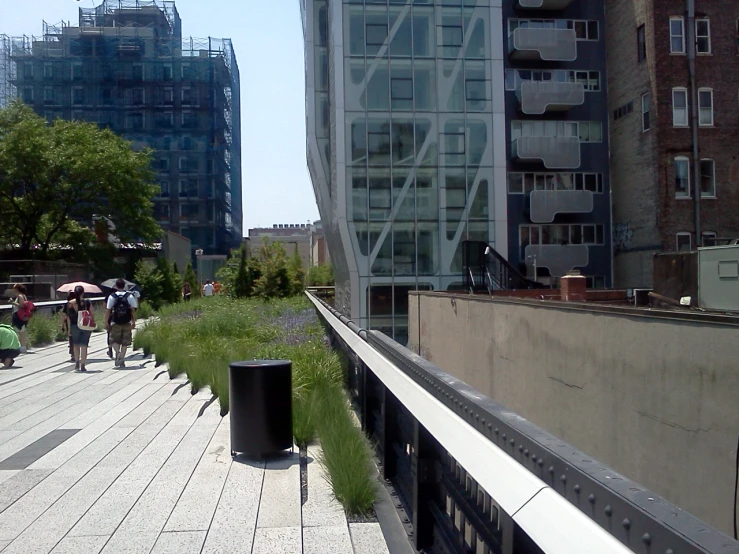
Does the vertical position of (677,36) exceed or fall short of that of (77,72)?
it falls short

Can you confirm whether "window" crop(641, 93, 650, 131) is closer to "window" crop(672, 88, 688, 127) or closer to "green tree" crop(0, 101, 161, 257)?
"window" crop(672, 88, 688, 127)

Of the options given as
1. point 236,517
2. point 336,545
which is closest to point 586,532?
point 336,545

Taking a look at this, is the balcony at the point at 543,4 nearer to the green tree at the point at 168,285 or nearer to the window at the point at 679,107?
the window at the point at 679,107

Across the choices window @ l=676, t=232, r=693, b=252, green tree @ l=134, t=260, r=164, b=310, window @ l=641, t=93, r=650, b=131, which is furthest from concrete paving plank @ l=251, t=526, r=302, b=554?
window @ l=641, t=93, r=650, b=131

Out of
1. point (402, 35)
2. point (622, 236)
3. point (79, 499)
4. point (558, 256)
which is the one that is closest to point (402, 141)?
point (402, 35)

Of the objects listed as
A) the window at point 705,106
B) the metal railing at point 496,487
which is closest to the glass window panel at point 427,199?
the window at point 705,106

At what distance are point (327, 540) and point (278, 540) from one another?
332 millimetres

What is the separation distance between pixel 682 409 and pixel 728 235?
34.5 m

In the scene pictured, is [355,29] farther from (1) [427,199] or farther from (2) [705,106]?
(2) [705,106]

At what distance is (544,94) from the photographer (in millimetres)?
42031

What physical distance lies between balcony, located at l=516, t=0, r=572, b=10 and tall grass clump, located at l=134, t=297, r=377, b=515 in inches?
1021

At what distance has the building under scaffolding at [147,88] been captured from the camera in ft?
268

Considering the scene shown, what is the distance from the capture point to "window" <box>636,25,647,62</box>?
40281 millimetres

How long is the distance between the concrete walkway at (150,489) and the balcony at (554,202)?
3345 centimetres
